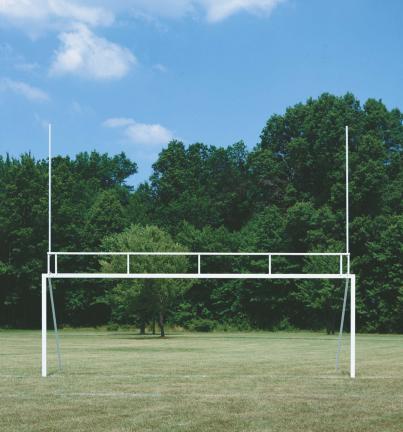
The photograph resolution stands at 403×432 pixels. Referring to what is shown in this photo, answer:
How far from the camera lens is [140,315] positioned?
58.1 metres

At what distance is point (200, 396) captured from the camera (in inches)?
706

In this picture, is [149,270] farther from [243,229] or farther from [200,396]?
[200,396]

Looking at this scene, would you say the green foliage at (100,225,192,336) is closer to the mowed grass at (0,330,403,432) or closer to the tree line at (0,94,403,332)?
the tree line at (0,94,403,332)

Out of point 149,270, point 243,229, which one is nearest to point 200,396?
point 149,270

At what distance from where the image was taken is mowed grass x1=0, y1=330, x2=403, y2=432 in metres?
14.1

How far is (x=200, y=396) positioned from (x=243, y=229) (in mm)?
48307

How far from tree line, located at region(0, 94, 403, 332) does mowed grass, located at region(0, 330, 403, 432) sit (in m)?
26.4

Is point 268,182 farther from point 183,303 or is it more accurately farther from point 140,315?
point 140,315

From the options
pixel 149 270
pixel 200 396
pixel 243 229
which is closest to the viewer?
pixel 200 396

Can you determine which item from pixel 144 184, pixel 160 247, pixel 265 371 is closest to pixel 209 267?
pixel 160 247

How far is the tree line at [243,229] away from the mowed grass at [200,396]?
1040 inches

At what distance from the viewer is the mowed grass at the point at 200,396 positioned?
14102mm

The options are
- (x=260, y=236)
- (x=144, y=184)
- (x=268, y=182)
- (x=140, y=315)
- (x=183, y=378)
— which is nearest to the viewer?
(x=183, y=378)

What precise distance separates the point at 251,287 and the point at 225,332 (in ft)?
12.7
